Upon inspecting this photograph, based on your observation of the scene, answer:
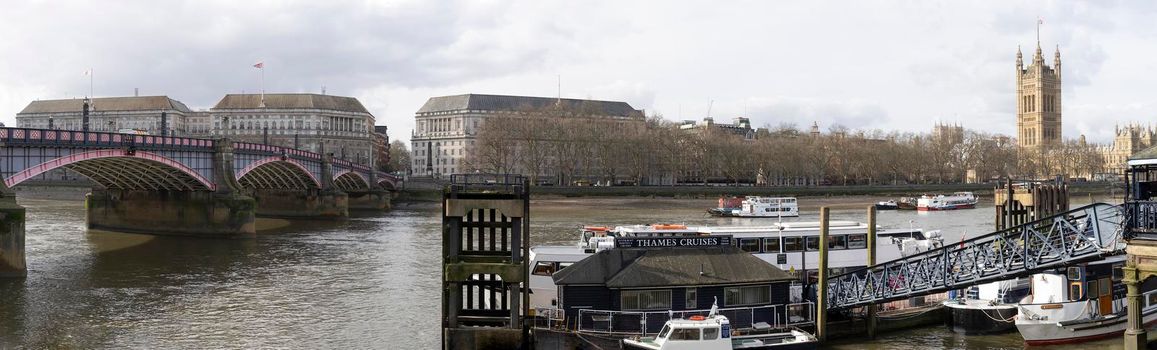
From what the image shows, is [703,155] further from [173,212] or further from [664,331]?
[664,331]

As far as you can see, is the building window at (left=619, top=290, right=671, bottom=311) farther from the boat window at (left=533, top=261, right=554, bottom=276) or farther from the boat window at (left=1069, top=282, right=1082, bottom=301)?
the boat window at (left=1069, top=282, right=1082, bottom=301)

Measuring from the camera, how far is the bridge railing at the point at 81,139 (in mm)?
49312

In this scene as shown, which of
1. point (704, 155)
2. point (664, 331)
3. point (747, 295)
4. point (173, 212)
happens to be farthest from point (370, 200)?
point (664, 331)

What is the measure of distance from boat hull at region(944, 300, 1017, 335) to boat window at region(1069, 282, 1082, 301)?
1.66 meters

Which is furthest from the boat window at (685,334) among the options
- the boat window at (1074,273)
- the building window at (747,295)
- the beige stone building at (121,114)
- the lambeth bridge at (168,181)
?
the beige stone building at (121,114)

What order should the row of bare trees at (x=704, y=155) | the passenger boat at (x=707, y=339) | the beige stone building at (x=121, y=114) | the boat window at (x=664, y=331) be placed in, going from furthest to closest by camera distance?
the beige stone building at (x=121, y=114), the row of bare trees at (x=704, y=155), the boat window at (x=664, y=331), the passenger boat at (x=707, y=339)

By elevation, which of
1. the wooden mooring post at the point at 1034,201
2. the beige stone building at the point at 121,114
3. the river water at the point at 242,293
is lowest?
the river water at the point at 242,293

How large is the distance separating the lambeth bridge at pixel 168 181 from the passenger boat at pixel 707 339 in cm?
3085

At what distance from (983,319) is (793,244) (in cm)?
661

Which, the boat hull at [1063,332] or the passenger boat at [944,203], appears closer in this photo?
the boat hull at [1063,332]

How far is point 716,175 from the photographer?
165625 millimetres

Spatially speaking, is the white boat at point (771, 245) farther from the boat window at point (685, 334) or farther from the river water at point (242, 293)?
the boat window at point (685, 334)

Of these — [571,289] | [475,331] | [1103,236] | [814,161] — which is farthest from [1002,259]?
[814,161]

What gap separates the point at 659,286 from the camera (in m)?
26.6
